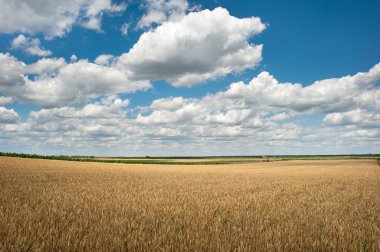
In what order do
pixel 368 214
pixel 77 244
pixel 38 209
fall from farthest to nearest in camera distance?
1. pixel 368 214
2. pixel 38 209
3. pixel 77 244

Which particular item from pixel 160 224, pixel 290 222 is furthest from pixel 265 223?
pixel 160 224

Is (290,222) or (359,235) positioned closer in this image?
(359,235)

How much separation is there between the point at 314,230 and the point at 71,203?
293 inches

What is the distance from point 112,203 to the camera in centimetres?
1053

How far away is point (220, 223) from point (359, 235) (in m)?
3.13

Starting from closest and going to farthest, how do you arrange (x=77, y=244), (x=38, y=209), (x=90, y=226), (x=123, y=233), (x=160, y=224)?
(x=77, y=244) → (x=123, y=233) → (x=90, y=226) → (x=160, y=224) → (x=38, y=209)

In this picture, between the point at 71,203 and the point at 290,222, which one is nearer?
the point at 290,222

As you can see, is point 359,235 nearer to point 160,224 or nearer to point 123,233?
point 160,224

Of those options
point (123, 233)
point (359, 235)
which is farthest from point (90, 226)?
point (359, 235)

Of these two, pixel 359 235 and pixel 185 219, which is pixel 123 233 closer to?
pixel 185 219

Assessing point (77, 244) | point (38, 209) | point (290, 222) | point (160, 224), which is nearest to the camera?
point (77, 244)

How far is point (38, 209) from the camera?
8656mm

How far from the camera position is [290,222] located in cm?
803

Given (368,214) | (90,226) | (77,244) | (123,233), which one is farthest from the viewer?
(368,214)
